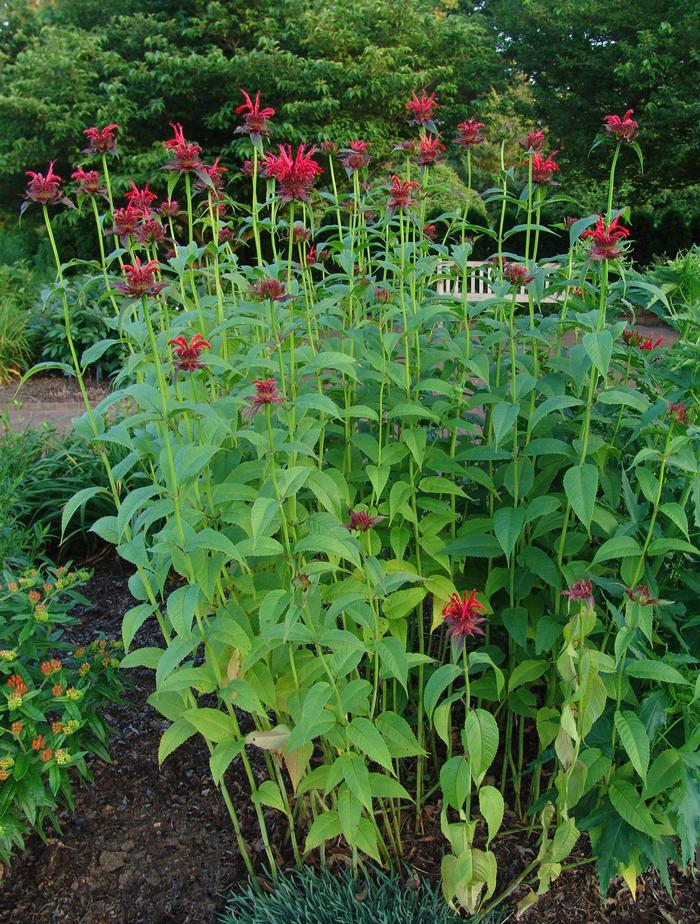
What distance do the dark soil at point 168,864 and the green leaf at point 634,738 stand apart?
47cm

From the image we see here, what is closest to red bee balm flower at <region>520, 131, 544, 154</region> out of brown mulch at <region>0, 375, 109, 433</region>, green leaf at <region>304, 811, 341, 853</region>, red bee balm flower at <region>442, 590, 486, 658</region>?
red bee balm flower at <region>442, 590, 486, 658</region>

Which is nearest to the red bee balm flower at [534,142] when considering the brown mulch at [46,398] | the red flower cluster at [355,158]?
the red flower cluster at [355,158]

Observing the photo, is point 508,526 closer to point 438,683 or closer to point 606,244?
point 438,683

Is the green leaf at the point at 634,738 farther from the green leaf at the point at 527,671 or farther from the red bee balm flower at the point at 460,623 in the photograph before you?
the red bee balm flower at the point at 460,623

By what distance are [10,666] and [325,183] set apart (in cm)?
1263

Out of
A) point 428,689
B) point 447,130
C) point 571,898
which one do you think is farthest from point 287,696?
point 447,130

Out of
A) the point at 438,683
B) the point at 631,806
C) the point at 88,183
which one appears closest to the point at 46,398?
the point at 88,183

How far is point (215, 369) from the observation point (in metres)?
1.55

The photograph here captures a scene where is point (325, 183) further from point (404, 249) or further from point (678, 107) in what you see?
point (404, 249)

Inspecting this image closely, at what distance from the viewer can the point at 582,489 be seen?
4.32ft

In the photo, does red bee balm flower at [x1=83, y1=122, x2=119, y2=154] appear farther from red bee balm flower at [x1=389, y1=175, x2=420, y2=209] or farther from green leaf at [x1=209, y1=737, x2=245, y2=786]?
green leaf at [x1=209, y1=737, x2=245, y2=786]

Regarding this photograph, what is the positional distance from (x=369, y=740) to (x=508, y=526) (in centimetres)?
47

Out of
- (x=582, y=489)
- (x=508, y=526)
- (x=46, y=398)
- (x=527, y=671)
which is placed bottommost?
(x=46, y=398)

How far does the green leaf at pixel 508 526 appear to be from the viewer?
1393 mm
